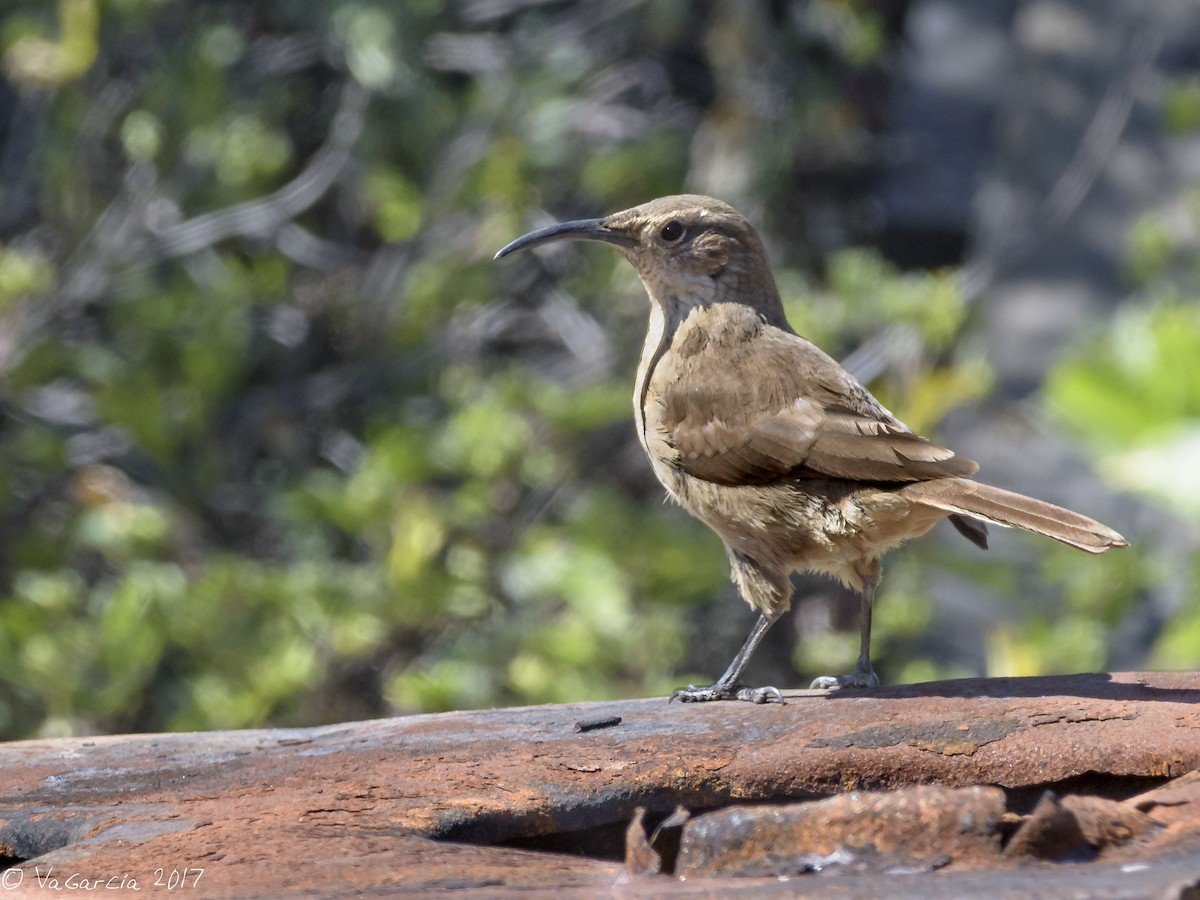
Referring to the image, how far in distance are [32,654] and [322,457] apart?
1.74 meters

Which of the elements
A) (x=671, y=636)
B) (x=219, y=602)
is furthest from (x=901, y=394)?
(x=219, y=602)

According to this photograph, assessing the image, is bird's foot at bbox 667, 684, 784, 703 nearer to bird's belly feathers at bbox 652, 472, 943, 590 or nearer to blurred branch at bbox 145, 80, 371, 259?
bird's belly feathers at bbox 652, 472, 943, 590

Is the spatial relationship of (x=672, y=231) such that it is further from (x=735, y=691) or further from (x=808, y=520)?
(x=735, y=691)

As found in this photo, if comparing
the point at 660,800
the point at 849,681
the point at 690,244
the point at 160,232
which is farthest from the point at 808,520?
the point at 160,232

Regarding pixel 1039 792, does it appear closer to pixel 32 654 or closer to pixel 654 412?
pixel 654 412

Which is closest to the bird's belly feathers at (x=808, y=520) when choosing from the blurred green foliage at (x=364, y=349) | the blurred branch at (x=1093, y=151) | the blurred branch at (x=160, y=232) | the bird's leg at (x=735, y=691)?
the bird's leg at (x=735, y=691)

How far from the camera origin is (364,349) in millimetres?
6090

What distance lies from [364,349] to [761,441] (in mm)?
3018

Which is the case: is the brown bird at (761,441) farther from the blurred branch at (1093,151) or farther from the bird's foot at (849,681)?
the blurred branch at (1093,151)

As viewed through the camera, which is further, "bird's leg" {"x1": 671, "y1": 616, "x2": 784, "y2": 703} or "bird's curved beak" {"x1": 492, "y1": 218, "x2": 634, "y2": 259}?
"bird's curved beak" {"x1": 492, "y1": 218, "x2": 634, "y2": 259}

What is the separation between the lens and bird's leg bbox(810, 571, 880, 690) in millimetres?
3316

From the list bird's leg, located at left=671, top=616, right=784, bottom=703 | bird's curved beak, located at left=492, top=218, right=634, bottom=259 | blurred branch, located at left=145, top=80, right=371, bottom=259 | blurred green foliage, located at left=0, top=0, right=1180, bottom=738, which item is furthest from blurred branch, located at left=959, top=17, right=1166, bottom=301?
bird's leg, located at left=671, top=616, right=784, bottom=703

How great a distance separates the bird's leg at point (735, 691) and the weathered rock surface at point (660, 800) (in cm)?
26

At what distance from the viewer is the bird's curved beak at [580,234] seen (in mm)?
3824
